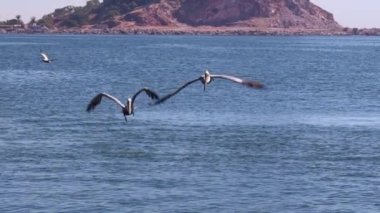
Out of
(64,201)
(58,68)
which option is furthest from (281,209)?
(58,68)

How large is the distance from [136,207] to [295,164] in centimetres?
1134

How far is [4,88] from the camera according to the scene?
89562mm

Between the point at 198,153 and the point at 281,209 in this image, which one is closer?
the point at 281,209

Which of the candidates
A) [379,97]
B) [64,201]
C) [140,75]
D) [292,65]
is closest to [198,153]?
[64,201]

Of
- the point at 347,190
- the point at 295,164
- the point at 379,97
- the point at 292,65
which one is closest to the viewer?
the point at 347,190

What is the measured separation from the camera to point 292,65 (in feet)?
468

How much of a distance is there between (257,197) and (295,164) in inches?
292

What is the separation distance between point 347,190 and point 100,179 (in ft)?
33.8

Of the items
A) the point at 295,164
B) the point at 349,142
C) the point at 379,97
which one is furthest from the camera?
the point at 379,97

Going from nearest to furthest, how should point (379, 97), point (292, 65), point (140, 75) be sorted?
point (379, 97) < point (140, 75) < point (292, 65)

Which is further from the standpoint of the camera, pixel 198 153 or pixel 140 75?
pixel 140 75

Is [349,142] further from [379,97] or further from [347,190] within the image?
[379,97]

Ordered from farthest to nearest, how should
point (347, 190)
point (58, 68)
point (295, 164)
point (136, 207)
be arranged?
point (58, 68) < point (295, 164) < point (347, 190) < point (136, 207)

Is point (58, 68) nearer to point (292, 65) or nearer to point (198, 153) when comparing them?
point (292, 65)
